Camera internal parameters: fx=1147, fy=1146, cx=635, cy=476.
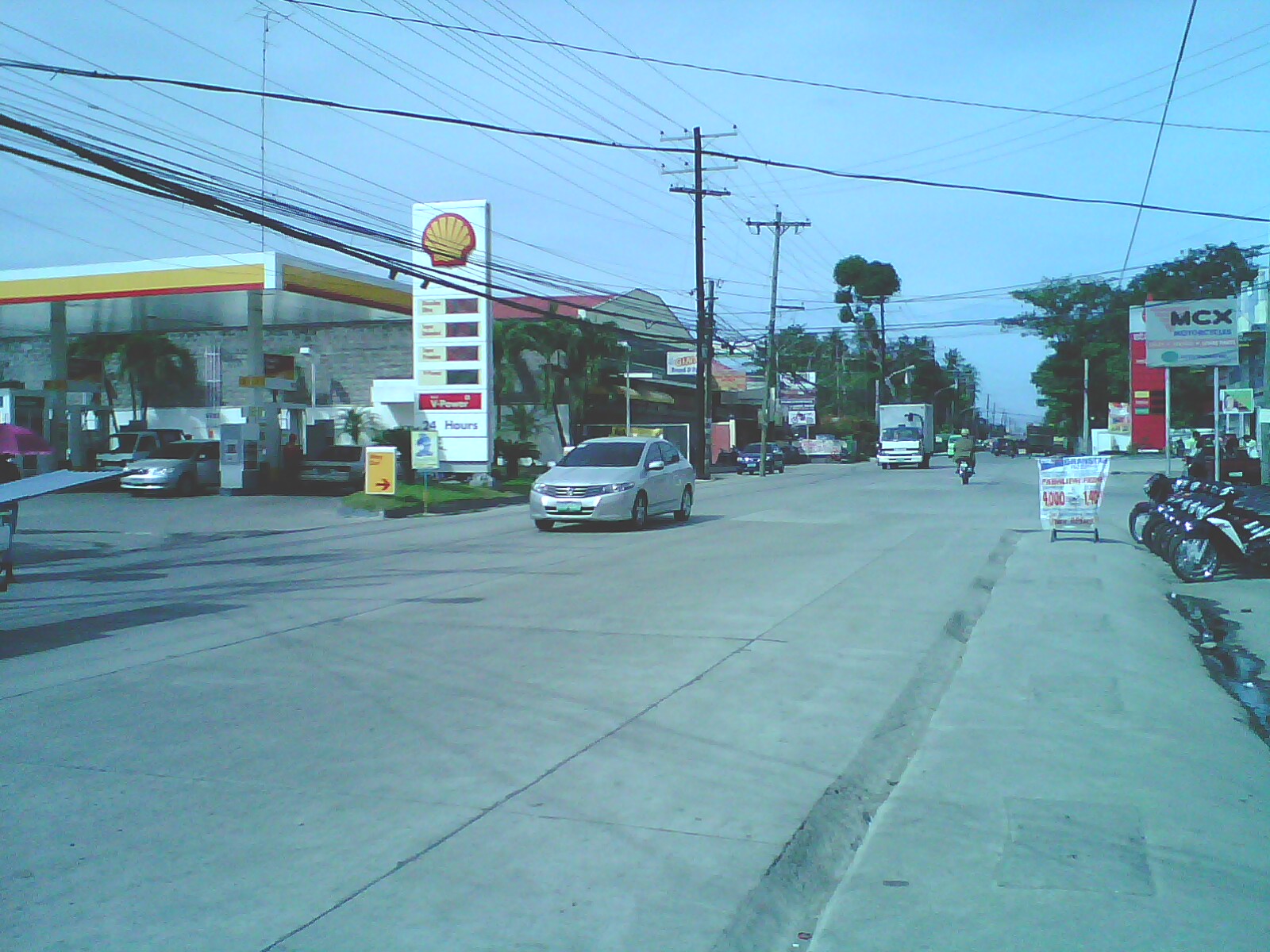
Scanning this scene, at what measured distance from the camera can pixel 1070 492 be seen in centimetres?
1738

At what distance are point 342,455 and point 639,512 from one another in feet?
55.3

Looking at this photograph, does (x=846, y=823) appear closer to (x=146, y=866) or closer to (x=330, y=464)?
(x=146, y=866)

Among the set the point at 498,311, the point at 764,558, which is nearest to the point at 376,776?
the point at 764,558

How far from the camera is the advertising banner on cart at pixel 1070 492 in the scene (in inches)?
672

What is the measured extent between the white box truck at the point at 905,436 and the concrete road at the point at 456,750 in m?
43.7

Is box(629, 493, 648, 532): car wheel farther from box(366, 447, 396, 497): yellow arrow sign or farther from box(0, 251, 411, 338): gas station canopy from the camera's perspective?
box(0, 251, 411, 338): gas station canopy

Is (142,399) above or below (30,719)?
above

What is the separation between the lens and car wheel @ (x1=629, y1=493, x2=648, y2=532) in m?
20.2

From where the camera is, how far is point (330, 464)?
34.0 meters

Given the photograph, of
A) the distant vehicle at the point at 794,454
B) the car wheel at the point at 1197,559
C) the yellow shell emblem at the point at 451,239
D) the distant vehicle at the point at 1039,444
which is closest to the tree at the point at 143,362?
the yellow shell emblem at the point at 451,239

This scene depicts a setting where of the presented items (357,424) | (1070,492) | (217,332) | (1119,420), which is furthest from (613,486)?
(1119,420)

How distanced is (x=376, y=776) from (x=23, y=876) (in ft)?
5.72

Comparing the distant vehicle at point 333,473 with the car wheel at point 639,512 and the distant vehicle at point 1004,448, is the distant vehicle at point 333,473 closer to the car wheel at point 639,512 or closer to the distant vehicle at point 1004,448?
the car wheel at point 639,512

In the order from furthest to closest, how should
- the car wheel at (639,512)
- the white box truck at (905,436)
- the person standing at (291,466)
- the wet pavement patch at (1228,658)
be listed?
the white box truck at (905,436) → the person standing at (291,466) → the car wheel at (639,512) → the wet pavement patch at (1228,658)
